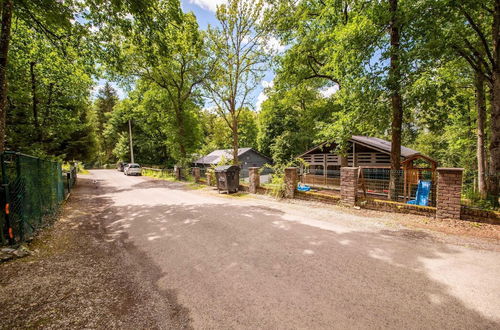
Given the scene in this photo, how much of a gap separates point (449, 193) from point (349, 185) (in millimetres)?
2624

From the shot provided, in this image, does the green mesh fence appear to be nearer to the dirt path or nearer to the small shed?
the dirt path

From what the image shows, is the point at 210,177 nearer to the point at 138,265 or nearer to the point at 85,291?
the point at 138,265

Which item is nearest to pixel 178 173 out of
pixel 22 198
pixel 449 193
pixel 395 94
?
pixel 22 198

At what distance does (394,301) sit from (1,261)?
6.67 meters

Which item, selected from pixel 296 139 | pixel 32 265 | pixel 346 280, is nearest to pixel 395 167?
pixel 346 280

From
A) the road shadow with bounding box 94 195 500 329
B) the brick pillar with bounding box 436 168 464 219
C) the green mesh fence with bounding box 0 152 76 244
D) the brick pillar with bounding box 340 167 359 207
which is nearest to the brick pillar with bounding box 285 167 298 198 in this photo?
the brick pillar with bounding box 340 167 359 207

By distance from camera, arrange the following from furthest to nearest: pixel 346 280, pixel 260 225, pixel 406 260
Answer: pixel 260 225
pixel 406 260
pixel 346 280

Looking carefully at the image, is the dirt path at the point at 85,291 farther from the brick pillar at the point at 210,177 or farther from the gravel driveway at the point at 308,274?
the brick pillar at the point at 210,177

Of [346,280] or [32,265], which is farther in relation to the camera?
[32,265]

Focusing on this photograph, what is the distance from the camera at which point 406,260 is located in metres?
3.82

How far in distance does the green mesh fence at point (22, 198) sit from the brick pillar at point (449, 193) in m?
10.3

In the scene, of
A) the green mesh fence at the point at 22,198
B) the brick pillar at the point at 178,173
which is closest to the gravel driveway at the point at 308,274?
the green mesh fence at the point at 22,198

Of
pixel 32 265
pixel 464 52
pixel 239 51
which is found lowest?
pixel 32 265

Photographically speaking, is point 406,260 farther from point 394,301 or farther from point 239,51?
point 239,51
